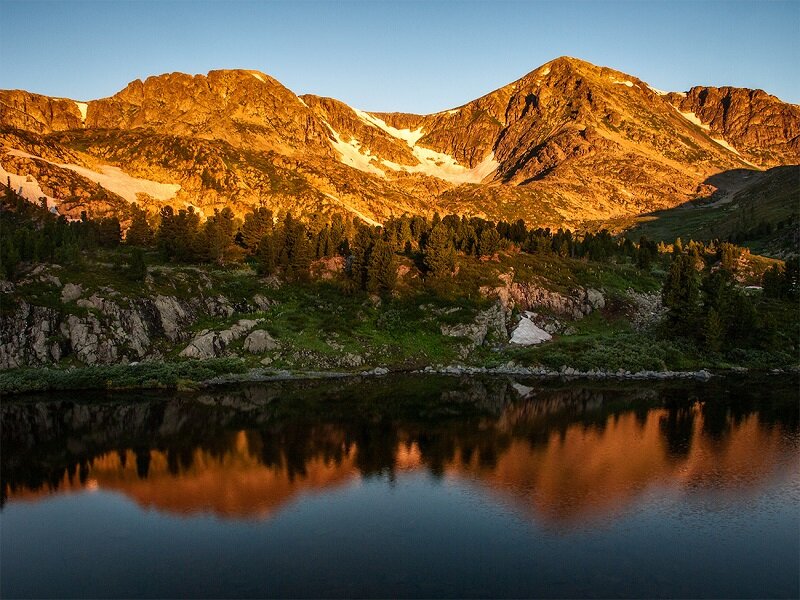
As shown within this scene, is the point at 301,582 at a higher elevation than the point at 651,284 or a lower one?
lower

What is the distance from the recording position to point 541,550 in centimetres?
3319

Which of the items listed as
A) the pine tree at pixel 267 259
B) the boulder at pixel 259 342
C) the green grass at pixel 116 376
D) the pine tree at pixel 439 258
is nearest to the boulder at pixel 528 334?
the pine tree at pixel 439 258

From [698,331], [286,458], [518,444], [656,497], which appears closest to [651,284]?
[698,331]

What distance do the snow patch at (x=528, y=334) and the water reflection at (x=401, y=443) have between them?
19756 millimetres

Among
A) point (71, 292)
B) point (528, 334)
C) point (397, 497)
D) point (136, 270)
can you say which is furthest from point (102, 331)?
point (528, 334)

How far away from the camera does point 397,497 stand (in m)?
41.8

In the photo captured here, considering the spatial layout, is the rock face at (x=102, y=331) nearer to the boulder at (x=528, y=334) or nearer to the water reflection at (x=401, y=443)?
the water reflection at (x=401, y=443)

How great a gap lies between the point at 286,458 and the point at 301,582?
21.2 metres

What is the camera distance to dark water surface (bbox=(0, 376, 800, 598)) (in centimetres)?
3045

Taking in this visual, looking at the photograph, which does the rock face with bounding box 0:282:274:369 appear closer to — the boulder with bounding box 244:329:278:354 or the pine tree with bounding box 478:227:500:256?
the boulder with bounding box 244:329:278:354

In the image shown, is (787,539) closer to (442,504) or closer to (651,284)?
(442,504)

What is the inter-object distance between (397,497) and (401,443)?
12.8 meters

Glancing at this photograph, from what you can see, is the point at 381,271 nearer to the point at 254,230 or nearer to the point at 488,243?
the point at 488,243

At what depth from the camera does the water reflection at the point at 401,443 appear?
42.9m
